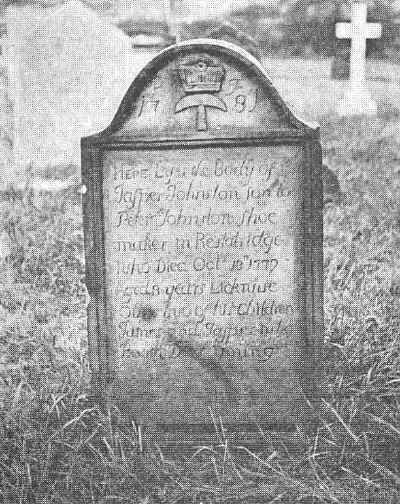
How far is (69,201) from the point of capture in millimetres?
3318

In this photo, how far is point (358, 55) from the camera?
308cm

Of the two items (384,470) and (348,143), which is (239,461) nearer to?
(384,470)

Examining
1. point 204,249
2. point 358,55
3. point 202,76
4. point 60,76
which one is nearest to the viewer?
point 202,76

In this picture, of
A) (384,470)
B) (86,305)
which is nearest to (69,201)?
(86,305)

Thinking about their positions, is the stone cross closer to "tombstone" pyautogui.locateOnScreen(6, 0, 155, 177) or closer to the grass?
the grass

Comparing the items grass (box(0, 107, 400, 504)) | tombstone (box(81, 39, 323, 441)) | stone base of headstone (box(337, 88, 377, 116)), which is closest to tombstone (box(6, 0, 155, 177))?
grass (box(0, 107, 400, 504))

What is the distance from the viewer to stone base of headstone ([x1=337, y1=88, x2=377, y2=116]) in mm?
3100

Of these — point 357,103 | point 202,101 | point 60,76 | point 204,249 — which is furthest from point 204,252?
point 60,76

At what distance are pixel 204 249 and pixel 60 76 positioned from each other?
Answer: 1.02m

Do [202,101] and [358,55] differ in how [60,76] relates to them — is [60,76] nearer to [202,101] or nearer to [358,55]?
[202,101]

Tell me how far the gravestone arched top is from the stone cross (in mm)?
398

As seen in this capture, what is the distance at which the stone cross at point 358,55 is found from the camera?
9.90 ft

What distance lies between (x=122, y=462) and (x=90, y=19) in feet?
6.13

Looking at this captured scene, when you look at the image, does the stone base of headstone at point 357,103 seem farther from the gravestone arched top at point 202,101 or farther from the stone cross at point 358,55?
the gravestone arched top at point 202,101
